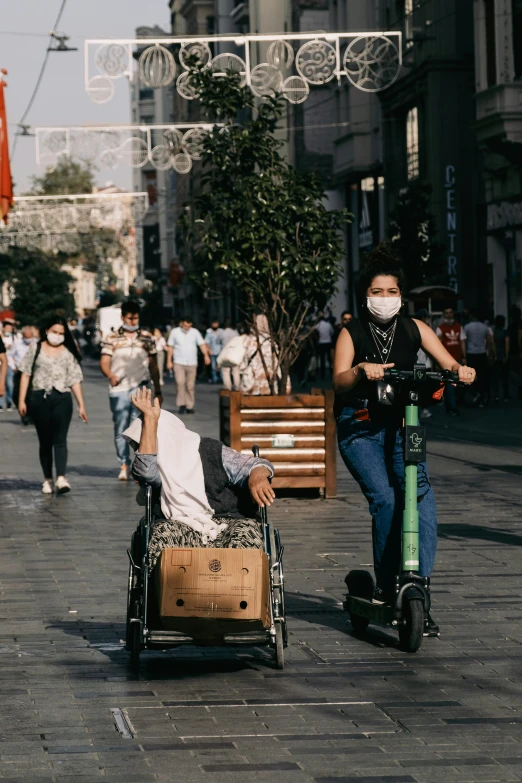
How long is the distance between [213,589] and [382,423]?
4.31ft

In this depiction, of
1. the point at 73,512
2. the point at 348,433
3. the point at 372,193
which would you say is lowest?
the point at 73,512

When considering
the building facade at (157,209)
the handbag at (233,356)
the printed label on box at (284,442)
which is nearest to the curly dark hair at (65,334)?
the handbag at (233,356)

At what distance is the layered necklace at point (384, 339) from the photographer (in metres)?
7.39

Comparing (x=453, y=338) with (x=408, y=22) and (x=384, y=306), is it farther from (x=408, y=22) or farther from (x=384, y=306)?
(x=384, y=306)

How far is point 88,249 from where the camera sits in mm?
91938

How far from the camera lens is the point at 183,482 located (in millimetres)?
6934

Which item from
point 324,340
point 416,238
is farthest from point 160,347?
point 416,238

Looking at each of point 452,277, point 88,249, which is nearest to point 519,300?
point 452,277

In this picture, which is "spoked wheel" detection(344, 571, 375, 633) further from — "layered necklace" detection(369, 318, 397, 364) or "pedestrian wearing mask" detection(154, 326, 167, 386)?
"pedestrian wearing mask" detection(154, 326, 167, 386)

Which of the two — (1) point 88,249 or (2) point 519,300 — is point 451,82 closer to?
(2) point 519,300

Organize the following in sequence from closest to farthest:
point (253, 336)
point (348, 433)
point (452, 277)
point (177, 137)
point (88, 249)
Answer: point (348, 433)
point (253, 336)
point (177, 137)
point (452, 277)
point (88, 249)

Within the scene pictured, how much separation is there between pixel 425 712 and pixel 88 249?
286 ft

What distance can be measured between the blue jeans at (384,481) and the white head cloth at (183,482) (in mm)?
746

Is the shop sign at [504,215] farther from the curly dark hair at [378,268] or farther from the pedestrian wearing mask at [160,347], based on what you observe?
the curly dark hair at [378,268]
